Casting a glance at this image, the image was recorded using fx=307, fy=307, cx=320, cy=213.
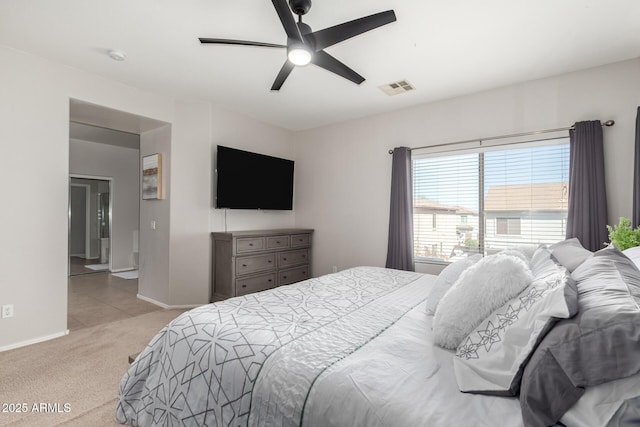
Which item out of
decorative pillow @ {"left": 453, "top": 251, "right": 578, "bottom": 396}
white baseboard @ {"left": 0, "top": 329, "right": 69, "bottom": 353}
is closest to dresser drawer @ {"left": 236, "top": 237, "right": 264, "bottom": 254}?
white baseboard @ {"left": 0, "top": 329, "right": 69, "bottom": 353}

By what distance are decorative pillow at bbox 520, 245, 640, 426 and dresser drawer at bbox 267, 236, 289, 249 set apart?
3552 mm

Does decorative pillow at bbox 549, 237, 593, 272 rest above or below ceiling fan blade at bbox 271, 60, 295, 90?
below

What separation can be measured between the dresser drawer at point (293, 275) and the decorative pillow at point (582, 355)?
12.2ft

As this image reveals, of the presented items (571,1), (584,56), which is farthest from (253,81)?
(584,56)

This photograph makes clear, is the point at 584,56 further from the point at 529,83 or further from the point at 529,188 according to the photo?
the point at 529,188

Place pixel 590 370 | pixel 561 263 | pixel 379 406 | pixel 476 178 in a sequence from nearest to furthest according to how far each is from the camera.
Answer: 1. pixel 590 370
2. pixel 379 406
3. pixel 561 263
4. pixel 476 178

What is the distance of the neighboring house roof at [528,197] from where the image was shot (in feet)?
10.3

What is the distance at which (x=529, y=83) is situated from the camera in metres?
3.21

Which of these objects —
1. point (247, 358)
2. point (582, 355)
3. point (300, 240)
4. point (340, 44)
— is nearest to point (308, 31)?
point (340, 44)

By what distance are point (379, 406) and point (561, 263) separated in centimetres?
135

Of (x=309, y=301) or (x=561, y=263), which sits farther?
(x=309, y=301)

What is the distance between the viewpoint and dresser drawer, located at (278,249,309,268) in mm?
4383

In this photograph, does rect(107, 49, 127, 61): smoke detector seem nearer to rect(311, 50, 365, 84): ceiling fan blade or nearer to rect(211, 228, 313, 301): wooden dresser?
rect(311, 50, 365, 84): ceiling fan blade

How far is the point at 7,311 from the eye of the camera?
268cm
